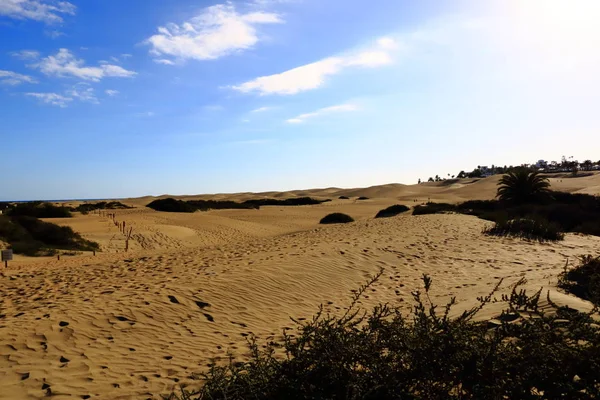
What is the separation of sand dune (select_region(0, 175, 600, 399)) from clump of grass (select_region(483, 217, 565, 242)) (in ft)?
2.25

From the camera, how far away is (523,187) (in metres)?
24.9

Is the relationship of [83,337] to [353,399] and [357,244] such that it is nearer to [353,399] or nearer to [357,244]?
[353,399]

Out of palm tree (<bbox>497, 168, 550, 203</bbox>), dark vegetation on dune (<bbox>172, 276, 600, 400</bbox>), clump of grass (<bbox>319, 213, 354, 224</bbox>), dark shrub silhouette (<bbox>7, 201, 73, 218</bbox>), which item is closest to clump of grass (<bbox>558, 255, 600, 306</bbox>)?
dark vegetation on dune (<bbox>172, 276, 600, 400</bbox>)

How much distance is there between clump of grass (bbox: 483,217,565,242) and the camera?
14822mm

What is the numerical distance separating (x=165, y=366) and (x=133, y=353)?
2.35ft

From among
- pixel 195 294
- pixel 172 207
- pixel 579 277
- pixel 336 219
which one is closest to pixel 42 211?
pixel 172 207

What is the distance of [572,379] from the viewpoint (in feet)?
9.74

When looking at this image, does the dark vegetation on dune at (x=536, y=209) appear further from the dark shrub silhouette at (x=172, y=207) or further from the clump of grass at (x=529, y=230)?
the dark shrub silhouette at (x=172, y=207)

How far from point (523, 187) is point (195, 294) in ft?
75.1

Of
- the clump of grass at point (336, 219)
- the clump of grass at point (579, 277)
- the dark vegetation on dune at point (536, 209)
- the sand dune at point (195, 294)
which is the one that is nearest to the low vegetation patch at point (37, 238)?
the sand dune at point (195, 294)

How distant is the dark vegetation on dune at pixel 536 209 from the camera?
646 inches

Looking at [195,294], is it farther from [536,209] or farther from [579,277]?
[536,209]

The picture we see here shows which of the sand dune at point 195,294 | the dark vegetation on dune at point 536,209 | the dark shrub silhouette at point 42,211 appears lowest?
the sand dune at point 195,294

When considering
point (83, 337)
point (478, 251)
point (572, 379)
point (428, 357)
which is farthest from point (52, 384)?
point (478, 251)
